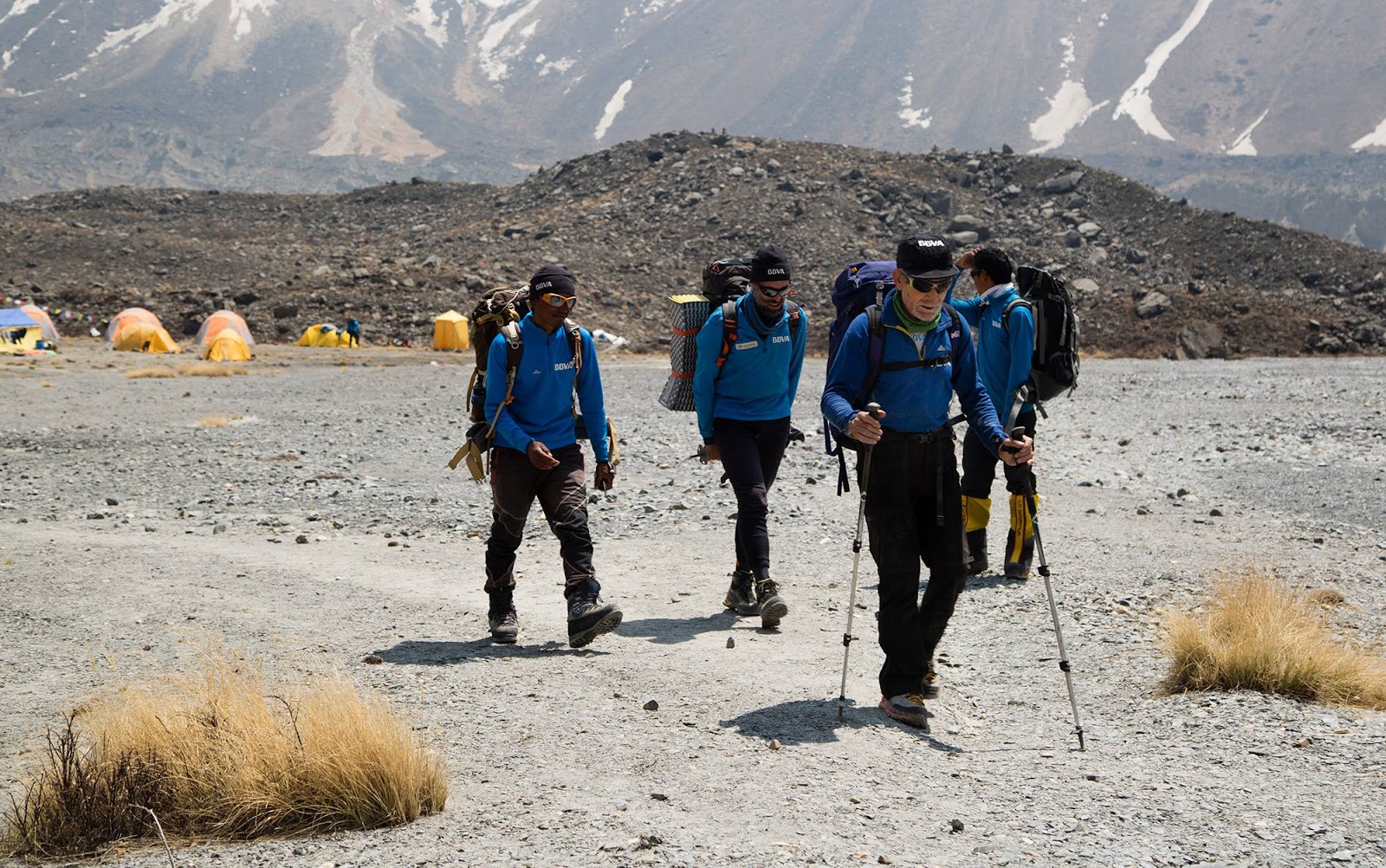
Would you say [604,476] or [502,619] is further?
[502,619]

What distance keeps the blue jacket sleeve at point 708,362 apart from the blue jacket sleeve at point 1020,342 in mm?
1926

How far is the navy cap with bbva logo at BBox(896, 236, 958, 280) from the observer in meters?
5.46

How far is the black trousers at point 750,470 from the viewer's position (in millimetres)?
7613

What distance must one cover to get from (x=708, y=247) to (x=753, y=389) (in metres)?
50.5

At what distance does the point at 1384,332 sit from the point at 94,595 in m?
43.8

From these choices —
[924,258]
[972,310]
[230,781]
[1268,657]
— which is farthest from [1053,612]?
[230,781]

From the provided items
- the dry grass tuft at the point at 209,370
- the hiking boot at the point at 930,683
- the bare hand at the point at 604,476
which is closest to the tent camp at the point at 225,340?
the dry grass tuft at the point at 209,370

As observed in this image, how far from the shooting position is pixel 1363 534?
10.7 metres

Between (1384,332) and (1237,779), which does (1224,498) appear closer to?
(1237,779)

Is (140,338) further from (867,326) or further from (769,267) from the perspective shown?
(867,326)

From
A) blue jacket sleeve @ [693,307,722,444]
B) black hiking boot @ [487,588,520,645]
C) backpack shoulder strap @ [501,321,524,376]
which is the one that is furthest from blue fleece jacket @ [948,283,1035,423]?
black hiking boot @ [487,588,520,645]

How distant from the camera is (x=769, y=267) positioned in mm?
7398

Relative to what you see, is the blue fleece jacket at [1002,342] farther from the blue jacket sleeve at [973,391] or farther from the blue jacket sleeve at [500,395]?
the blue jacket sleeve at [500,395]

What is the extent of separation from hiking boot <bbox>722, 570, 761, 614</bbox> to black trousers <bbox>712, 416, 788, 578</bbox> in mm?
202
